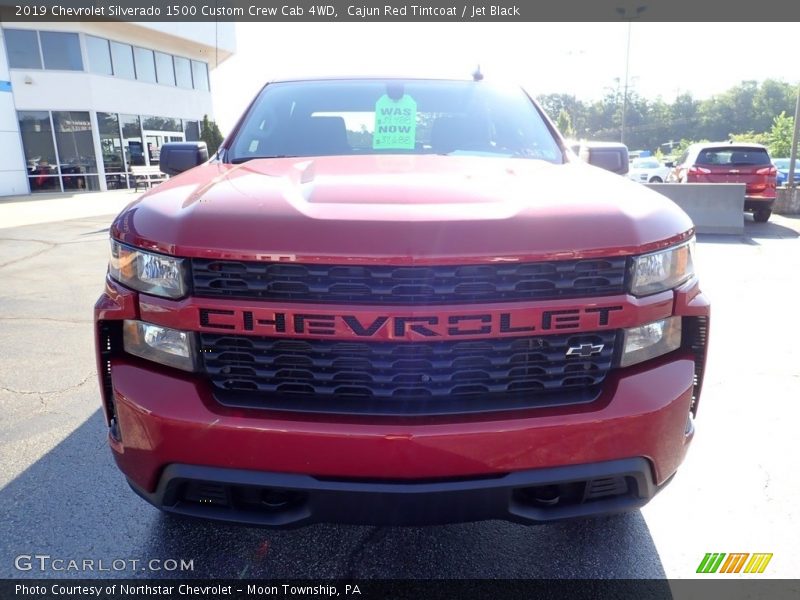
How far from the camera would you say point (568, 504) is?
168 cm

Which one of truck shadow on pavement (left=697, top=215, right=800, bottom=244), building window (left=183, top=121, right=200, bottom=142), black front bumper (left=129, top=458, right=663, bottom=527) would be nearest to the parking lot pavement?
black front bumper (left=129, top=458, right=663, bottom=527)

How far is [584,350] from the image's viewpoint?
64.5 inches

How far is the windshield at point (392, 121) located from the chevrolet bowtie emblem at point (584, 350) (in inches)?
45.9

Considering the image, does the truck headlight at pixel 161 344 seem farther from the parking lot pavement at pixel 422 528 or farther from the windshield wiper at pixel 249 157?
the windshield wiper at pixel 249 157

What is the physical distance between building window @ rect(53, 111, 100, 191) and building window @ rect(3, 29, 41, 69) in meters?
1.75

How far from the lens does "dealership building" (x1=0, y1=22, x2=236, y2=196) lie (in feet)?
65.5

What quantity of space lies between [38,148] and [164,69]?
6630 millimetres

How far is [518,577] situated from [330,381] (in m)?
1.04

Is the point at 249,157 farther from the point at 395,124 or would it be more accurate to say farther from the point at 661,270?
the point at 661,270

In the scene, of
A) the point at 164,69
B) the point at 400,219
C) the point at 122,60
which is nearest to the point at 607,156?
the point at 400,219

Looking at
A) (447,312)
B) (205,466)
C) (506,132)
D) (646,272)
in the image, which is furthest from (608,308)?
(506,132)

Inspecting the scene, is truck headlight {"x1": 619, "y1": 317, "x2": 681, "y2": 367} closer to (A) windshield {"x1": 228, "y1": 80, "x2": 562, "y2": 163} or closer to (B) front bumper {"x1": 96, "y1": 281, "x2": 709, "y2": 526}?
(B) front bumper {"x1": 96, "y1": 281, "x2": 709, "y2": 526}

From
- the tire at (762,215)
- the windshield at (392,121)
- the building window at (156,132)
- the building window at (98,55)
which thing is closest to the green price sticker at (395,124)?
the windshield at (392,121)

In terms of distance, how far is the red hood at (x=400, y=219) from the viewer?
59.7 inches
